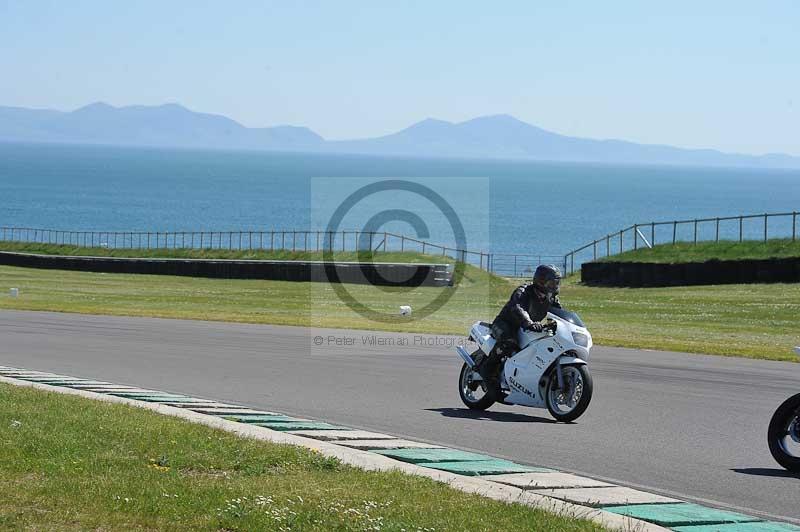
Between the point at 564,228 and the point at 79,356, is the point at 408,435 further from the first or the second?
the point at 564,228

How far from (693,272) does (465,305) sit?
8.37 meters

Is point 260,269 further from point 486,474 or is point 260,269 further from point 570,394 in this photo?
point 486,474

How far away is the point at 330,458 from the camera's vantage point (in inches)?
379

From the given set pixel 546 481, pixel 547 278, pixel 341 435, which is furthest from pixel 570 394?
pixel 546 481

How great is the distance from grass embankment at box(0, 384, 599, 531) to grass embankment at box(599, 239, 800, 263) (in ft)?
105

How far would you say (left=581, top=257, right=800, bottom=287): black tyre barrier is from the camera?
38.4 metres

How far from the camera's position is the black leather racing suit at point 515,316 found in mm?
13414

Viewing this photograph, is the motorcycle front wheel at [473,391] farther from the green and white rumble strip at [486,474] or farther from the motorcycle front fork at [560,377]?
the green and white rumble strip at [486,474]

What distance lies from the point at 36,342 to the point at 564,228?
437ft

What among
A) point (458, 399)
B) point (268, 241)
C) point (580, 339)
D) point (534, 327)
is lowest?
point (458, 399)

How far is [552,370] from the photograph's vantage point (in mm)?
13211

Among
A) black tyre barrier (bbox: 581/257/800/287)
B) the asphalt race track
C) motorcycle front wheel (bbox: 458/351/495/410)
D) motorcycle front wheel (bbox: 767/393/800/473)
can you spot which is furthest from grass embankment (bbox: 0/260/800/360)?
motorcycle front wheel (bbox: 767/393/800/473)

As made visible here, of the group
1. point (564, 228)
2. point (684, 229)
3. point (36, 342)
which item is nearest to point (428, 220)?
point (564, 228)

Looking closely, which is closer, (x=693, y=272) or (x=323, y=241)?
(x=693, y=272)
